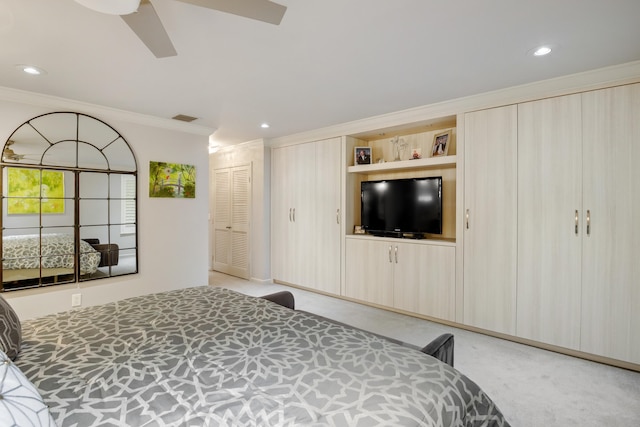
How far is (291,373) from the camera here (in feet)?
3.95

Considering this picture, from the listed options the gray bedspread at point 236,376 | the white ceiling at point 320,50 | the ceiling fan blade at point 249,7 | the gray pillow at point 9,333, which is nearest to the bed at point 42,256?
the white ceiling at point 320,50

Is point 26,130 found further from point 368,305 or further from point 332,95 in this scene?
point 368,305

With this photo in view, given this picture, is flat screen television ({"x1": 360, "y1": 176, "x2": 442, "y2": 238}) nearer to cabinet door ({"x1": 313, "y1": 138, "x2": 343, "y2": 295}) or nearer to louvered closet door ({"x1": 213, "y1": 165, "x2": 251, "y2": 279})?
cabinet door ({"x1": 313, "y1": 138, "x2": 343, "y2": 295})

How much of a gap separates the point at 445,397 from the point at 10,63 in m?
3.78

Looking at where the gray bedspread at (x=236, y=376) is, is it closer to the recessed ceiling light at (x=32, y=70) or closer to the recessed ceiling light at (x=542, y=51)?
the recessed ceiling light at (x=32, y=70)

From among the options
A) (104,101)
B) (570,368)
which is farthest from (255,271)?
(570,368)

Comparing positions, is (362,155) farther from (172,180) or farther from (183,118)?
(172,180)

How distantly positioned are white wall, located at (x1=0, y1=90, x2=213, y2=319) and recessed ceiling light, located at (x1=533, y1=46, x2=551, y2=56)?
3980mm

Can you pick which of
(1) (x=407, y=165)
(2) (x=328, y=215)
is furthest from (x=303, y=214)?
(1) (x=407, y=165)

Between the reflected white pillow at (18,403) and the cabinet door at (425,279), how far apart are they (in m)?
3.41

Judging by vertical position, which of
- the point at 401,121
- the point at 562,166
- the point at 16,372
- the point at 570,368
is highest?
the point at 401,121

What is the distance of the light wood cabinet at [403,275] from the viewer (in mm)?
3494

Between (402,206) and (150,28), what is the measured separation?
3.19 meters

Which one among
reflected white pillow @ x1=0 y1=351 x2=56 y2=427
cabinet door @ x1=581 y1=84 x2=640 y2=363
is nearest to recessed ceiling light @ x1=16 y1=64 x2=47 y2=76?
reflected white pillow @ x1=0 y1=351 x2=56 y2=427
